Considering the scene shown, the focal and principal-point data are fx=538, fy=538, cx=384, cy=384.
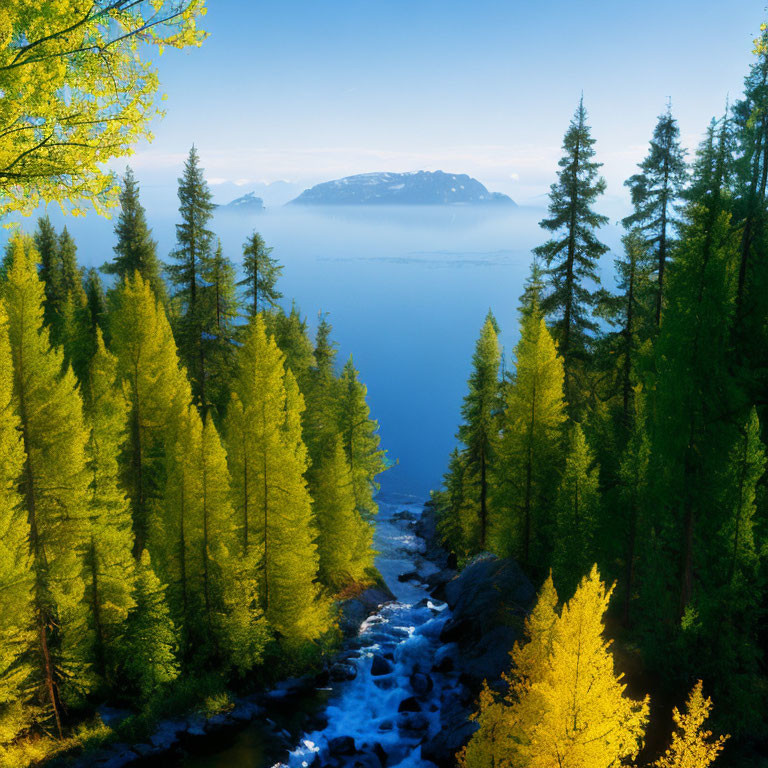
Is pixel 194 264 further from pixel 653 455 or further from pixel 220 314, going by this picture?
pixel 653 455

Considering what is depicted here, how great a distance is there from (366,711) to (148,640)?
9.70 metres

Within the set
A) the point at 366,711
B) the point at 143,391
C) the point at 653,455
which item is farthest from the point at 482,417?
the point at 143,391

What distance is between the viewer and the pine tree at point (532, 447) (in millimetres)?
26375

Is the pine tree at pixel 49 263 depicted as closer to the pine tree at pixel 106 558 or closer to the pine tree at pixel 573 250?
the pine tree at pixel 106 558

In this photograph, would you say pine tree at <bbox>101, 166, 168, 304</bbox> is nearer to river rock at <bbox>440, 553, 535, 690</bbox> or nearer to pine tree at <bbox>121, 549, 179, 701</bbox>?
pine tree at <bbox>121, 549, 179, 701</bbox>

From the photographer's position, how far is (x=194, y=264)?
32.8 meters

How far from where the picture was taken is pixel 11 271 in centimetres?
1923

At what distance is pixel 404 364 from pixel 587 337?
155630 mm

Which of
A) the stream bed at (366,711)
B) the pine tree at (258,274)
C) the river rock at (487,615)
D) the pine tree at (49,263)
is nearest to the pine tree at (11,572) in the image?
the stream bed at (366,711)

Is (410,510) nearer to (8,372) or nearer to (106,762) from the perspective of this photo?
(106,762)

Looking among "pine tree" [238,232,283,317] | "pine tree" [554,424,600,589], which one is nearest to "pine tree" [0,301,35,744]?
"pine tree" [238,232,283,317]

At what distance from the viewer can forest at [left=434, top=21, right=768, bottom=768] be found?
13.8 metres

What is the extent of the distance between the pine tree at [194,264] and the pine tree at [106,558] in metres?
10.5

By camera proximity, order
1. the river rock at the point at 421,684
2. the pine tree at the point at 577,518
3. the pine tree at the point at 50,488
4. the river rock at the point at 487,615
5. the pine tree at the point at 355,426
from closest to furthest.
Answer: the pine tree at the point at 50,488
the pine tree at the point at 577,518
the river rock at the point at 487,615
the river rock at the point at 421,684
the pine tree at the point at 355,426
